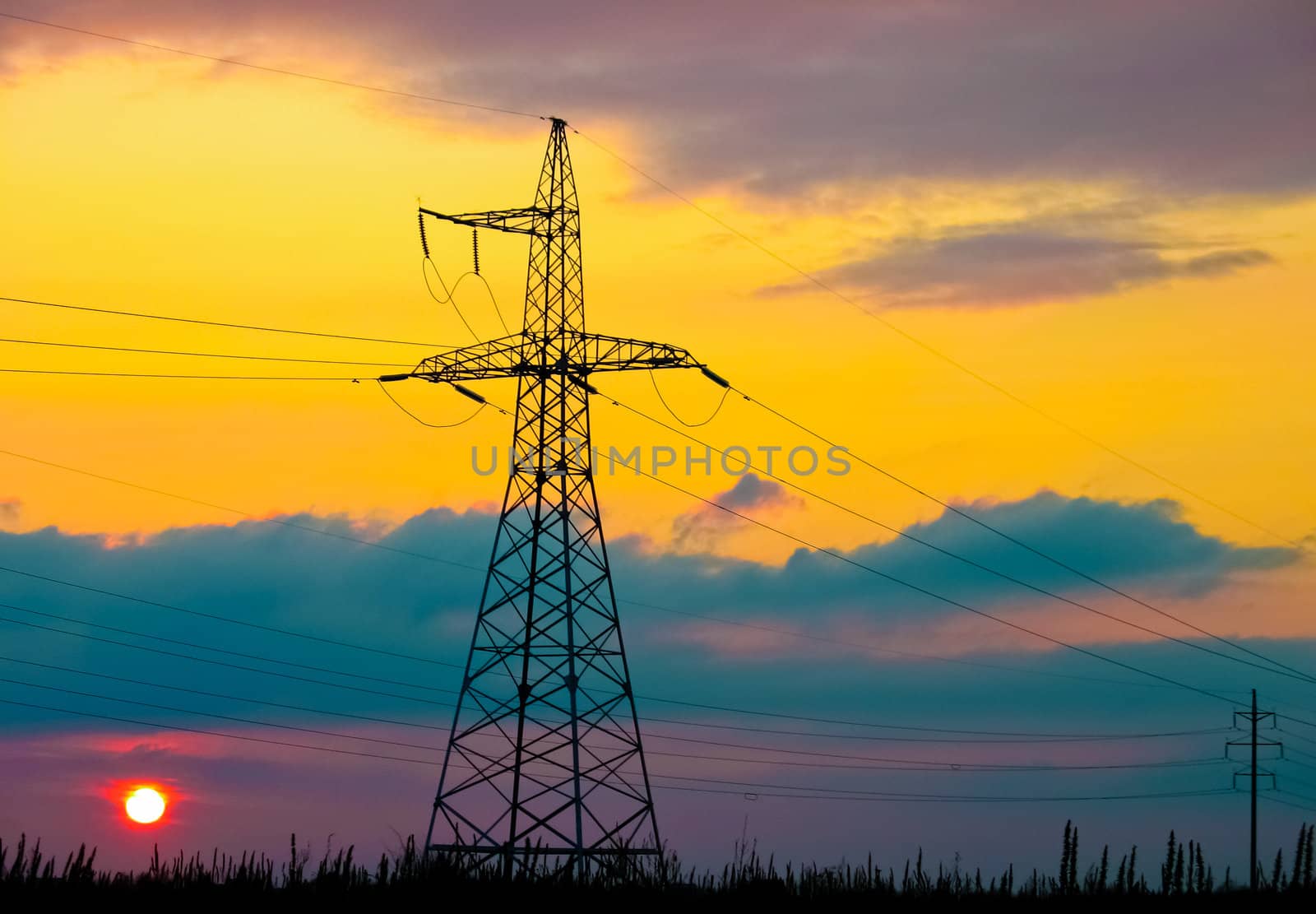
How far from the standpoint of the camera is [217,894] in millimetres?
28250

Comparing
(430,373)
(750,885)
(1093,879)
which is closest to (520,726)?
Answer: (430,373)

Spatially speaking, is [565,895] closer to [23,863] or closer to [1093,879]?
[23,863]

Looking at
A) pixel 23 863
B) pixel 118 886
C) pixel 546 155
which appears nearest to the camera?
pixel 23 863

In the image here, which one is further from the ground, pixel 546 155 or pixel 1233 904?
pixel 546 155

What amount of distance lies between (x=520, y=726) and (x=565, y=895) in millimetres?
15646

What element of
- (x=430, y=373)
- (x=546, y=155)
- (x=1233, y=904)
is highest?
(x=546, y=155)

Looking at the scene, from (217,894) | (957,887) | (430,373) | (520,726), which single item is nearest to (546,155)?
(430,373)

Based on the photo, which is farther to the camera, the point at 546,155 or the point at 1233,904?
the point at 546,155

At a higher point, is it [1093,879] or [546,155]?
[546,155]

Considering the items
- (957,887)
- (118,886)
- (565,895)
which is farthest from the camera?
(957,887)

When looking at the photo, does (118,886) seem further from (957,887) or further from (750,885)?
(957,887)

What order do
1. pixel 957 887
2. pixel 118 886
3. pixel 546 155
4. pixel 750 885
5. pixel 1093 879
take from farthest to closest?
pixel 546 155, pixel 1093 879, pixel 957 887, pixel 750 885, pixel 118 886

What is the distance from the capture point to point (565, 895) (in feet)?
102

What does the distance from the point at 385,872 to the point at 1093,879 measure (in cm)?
2364
